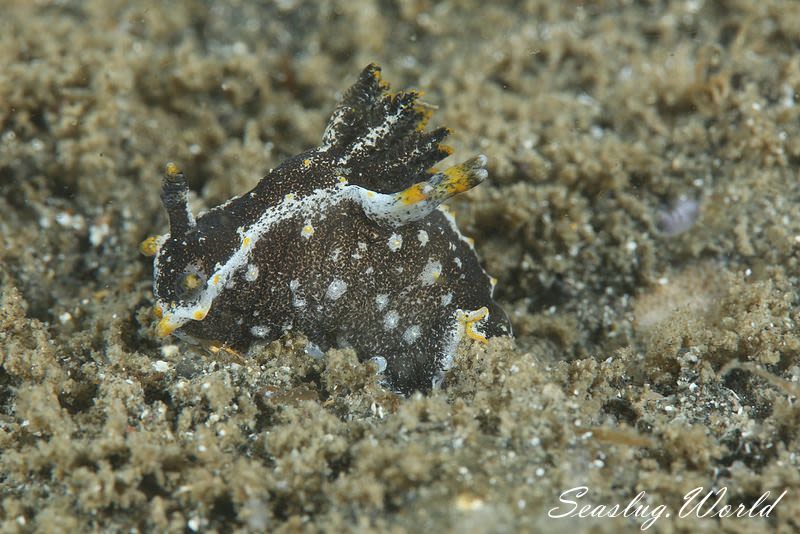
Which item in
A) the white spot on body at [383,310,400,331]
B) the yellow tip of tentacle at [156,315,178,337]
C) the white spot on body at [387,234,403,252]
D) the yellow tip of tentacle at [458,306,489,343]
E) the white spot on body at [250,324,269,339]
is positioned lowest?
the yellow tip of tentacle at [458,306,489,343]

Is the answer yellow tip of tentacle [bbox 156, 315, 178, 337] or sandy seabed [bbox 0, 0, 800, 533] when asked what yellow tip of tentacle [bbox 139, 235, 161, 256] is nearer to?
yellow tip of tentacle [bbox 156, 315, 178, 337]

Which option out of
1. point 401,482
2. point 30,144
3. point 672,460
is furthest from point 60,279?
point 672,460

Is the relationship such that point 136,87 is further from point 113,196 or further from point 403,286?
point 403,286

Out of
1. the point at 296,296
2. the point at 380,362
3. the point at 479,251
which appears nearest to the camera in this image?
the point at 296,296

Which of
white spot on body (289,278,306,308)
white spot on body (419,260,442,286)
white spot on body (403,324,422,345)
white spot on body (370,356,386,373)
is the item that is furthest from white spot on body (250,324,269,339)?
white spot on body (419,260,442,286)

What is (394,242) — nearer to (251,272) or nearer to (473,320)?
(473,320)

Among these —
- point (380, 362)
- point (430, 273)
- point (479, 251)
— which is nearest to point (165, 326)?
point (380, 362)
